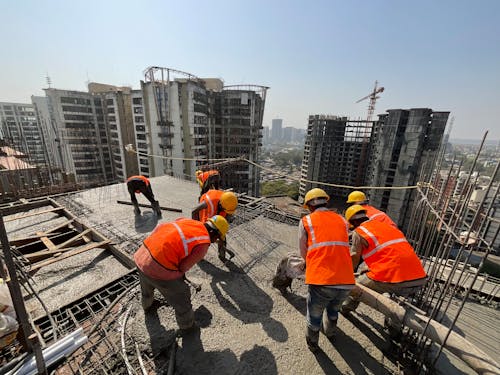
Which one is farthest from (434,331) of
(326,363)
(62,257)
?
(62,257)

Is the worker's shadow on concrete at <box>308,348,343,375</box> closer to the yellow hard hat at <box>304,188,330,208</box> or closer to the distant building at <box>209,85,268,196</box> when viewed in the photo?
the yellow hard hat at <box>304,188,330,208</box>

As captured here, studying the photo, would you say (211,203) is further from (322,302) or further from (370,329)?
(370,329)

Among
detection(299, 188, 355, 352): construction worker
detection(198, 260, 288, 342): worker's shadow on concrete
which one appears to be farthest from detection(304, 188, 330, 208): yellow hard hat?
detection(198, 260, 288, 342): worker's shadow on concrete

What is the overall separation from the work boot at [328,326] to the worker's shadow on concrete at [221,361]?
836mm

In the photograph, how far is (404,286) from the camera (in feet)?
9.50

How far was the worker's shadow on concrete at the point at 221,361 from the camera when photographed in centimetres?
268

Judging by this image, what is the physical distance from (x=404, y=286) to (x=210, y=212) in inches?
132

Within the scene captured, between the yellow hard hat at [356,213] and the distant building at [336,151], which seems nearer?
the yellow hard hat at [356,213]

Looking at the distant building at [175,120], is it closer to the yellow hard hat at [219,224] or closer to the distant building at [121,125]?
the distant building at [121,125]

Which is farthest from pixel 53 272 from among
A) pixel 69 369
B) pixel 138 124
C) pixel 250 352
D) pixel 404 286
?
Answer: pixel 138 124

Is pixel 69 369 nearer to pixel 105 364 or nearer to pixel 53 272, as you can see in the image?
pixel 105 364

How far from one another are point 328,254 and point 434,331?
1420 millimetres

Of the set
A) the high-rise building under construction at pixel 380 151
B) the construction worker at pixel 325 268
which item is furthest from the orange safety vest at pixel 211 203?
the high-rise building under construction at pixel 380 151

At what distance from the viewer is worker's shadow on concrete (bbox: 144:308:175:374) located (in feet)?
9.00
